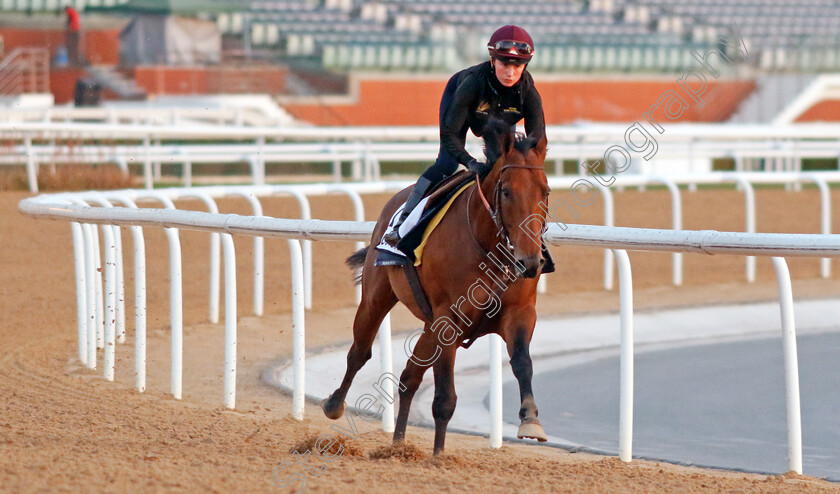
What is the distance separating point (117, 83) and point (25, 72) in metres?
2.54

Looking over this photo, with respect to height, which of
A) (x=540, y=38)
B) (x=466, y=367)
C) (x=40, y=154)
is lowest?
(x=466, y=367)

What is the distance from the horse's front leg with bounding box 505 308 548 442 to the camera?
4.09 m

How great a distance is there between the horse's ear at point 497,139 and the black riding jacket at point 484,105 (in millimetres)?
136

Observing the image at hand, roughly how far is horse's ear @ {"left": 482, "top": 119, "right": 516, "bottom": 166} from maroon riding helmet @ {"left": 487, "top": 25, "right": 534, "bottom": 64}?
28cm

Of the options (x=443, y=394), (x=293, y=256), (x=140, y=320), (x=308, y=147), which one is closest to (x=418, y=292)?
(x=443, y=394)

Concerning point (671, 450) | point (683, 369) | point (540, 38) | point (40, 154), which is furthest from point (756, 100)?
point (671, 450)

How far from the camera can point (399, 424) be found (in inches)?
193

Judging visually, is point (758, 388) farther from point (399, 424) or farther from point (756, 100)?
point (756, 100)

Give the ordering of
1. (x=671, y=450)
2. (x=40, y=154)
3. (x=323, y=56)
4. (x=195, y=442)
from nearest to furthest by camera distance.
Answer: (x=195, y=442) → (x=671, y=450) → (x=40, y=154) → (x=323, y=56)

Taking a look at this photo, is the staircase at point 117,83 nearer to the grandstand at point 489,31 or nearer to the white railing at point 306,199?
the grandstand at point 489,31

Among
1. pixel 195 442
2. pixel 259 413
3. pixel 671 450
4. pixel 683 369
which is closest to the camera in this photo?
pixel 195 442

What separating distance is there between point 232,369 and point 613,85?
22987mm

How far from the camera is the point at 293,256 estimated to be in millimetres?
6020

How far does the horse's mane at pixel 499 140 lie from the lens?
4164mm
